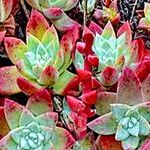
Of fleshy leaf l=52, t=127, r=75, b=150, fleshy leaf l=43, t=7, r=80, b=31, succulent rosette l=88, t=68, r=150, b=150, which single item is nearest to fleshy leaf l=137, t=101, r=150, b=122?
succulent rosette l=88, t=68, r=150, b=150

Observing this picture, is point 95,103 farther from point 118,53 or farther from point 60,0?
point 60,0

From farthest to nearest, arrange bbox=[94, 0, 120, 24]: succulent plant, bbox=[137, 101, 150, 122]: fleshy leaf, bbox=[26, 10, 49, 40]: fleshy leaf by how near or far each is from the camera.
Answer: bbox=[94, 0, 120, 24]: succulent plant → bbox=[26, 10, 49, 40]: fleshy leaf → bbox=[137, 101, 150, 122]: fleshy leaf

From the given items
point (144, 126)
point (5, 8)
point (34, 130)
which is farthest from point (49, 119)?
point (5, 8)

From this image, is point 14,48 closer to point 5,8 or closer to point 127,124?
point 5,8

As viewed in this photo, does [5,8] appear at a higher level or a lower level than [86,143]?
higher

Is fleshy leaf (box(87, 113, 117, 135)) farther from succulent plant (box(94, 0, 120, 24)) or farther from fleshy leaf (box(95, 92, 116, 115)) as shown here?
succulent plant (box(94, 0, 120, 24))
